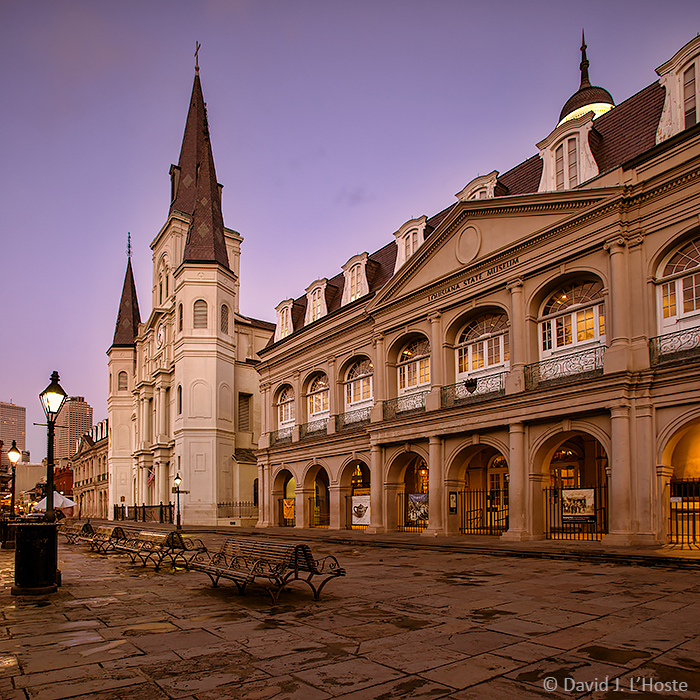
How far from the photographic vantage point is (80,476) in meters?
97.2

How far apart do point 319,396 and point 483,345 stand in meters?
12.6

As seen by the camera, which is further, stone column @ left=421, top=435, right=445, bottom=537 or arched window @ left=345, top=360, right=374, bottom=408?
arched window @ left=345, top=360, right=374, bottom=408

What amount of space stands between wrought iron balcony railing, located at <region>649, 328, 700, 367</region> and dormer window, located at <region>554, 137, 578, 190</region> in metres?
6.24

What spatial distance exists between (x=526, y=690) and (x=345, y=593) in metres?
5.65

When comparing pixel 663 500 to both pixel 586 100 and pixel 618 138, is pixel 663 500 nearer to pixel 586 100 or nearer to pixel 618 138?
pixel 618 138

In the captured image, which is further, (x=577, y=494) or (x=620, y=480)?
(x=577, y=494)

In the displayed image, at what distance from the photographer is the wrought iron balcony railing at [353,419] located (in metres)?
30.1

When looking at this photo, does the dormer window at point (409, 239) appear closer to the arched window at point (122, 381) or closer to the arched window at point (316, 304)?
the arched window at point (316, 304)

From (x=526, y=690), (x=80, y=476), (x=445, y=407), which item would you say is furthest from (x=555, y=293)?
(x=80, y=476)

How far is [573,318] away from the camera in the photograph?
21.1 meters

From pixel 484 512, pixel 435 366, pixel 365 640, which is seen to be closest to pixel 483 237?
pixel 435 366

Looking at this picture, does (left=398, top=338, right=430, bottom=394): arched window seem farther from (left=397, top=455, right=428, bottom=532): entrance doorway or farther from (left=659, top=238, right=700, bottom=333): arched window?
(left=659, top=238, right=700, bottom=333): arched window

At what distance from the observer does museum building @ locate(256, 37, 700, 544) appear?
704 inches

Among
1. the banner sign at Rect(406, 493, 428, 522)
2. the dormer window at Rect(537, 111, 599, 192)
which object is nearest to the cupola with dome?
the dormer window at Rect(537, 111, 599, 192)
